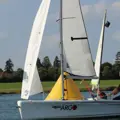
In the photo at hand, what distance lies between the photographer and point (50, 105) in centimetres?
3741

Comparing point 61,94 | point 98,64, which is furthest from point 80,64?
point 98,64

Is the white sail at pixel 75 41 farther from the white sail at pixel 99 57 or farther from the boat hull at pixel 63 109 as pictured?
the white sail at pixel 99 57

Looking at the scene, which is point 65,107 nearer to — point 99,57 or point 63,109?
point 63,109

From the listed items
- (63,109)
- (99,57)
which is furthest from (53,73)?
A: (63,109)

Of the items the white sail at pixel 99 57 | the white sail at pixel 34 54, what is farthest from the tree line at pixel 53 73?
the white sail at pixel 34 54

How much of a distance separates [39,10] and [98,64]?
765 cm

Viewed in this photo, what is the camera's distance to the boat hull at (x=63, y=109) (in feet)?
122

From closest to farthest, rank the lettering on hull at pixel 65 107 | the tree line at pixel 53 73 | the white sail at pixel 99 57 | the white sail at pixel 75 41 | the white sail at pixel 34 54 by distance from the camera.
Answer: the white sail at pixel 34 54 → the lettering on hull at pixel 65 107 → the white sail at pixel 75 41 → the white sail at pixel 99 57 → the tree line at pixel 53 73

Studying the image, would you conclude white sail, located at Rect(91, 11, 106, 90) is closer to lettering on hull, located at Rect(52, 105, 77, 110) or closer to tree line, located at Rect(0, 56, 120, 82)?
lettering on hull, located at Rect(52, 105, 77, 110)

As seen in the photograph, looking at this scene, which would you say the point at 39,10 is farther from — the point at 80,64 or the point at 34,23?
the point at 80,64

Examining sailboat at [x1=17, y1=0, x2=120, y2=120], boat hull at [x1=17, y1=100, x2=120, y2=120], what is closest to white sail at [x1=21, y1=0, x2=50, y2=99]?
sailboat at [x1=17, y1=0, x2=120, y2=120]

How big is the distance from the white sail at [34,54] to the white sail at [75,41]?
1266mm

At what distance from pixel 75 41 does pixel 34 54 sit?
2901 millimetres

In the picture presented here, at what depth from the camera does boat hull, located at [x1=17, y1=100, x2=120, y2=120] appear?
122ft
